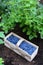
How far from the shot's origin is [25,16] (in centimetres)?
215

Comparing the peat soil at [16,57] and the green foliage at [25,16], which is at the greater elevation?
the green foliage at [25,16]

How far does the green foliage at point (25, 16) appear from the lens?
82.7 inches

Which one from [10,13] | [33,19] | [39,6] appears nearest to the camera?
[33,19]

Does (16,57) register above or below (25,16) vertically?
below

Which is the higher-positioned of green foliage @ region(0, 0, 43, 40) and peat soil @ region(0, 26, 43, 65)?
green foliage @ region(0, 0, 43, 40)

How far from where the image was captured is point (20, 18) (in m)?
2.16

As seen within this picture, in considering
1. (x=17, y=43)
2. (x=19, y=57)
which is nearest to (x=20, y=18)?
(x=17, y=43)

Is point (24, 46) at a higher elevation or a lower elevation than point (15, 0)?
lower

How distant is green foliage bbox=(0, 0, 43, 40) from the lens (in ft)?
6.89

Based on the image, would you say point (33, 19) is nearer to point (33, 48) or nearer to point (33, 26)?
point (33, 26)

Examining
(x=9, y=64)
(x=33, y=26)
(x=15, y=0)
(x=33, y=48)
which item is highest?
(x=15, y=0)

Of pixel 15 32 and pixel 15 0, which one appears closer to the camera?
pixel 15 0

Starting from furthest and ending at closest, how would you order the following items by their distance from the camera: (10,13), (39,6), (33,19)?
(39,6), (10,13), (33,19)

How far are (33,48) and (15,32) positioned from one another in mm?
468
